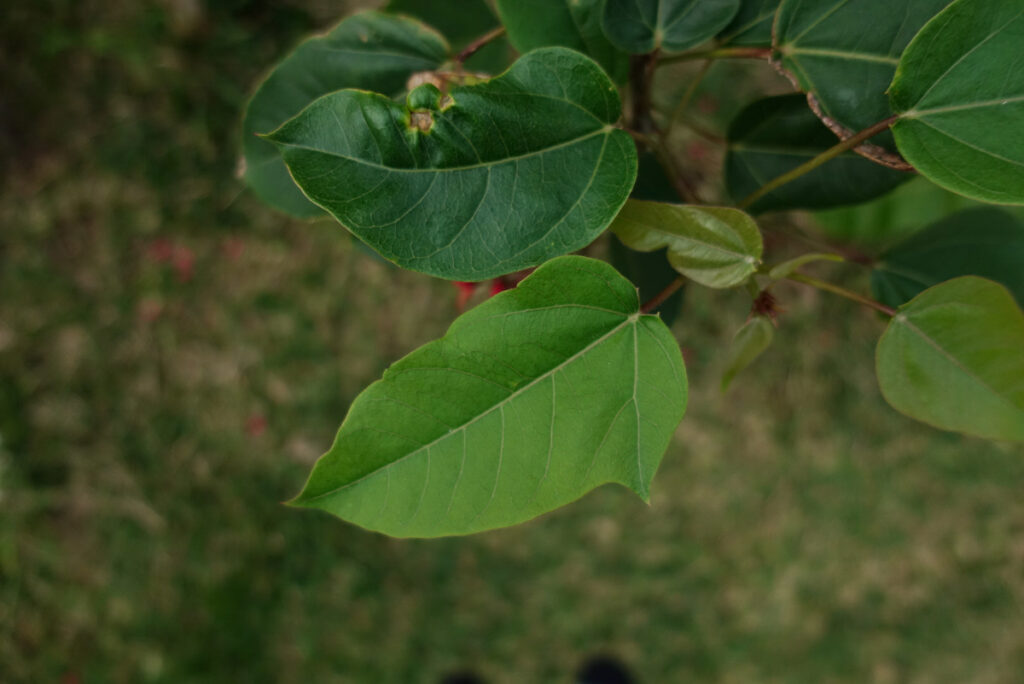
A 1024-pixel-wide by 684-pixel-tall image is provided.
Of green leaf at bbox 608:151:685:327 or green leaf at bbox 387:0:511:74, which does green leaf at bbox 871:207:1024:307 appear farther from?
green leaf at bbox 387:0:511:74

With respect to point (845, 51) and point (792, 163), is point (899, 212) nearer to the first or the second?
point (792, 163)

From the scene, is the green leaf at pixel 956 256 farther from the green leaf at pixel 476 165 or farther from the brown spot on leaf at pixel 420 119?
the brown spot on leaf at pixel 420 119

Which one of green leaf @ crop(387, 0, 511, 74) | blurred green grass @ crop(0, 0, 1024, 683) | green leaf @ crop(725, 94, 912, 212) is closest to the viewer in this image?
green leaf @ crop(725, 94, 912, 212)

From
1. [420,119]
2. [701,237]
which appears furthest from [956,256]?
[420,119]

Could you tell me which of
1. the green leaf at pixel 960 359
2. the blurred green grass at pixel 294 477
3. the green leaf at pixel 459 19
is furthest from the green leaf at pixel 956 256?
the blurred green grass at pixel 294 477

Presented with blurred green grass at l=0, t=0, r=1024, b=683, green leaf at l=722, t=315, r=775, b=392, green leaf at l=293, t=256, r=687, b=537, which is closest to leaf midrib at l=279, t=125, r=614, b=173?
green leaf at l=293, t=256, r=687, b=537

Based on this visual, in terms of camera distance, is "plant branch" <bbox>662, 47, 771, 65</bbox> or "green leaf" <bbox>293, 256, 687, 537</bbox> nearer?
"green leaf" <bbox>293, 256, 687, 537</bbox>

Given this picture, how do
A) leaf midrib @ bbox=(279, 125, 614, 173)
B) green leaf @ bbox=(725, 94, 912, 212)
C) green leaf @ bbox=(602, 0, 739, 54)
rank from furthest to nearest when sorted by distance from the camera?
green leaf @ bbox=(725, 94, 912, 212)
green leaf @ bbox=(602, 0, 739, 54)
leaf midrib @ bbox=(279, 125, 614, 173)

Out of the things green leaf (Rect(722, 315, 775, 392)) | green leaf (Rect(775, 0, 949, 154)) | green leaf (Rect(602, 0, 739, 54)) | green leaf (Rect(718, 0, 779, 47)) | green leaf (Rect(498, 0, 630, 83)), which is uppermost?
green leaf (Rect(498, 0, 630, 83))
